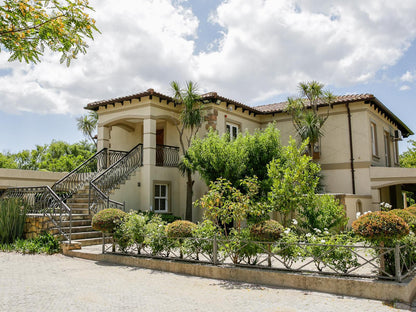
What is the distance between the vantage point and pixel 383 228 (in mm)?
6570

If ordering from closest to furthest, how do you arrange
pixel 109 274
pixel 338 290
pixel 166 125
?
1. pixel 338 290
2. pixel 109 274
3. pixel 166 125

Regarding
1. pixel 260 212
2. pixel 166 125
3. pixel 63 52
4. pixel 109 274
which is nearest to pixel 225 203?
pixel 260 212

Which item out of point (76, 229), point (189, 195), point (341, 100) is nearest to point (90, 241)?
point (76, 229)

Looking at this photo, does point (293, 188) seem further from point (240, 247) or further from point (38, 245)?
point (38, 245)

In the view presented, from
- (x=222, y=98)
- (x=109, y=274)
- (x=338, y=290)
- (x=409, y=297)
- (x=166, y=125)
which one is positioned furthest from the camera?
(x=166, y=125)

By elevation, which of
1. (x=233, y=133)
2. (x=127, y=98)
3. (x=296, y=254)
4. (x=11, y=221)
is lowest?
(x=296, y=254)

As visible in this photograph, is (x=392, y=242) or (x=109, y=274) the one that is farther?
(x=109, y=274)

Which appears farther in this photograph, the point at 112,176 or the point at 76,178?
the point at 76,178

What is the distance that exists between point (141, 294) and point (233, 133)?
480 inches

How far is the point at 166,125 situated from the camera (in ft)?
59.9

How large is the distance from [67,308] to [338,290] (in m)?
4.59

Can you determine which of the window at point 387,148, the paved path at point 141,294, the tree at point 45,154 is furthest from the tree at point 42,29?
the tree at point 45,154

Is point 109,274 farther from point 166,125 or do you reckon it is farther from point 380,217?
point 166,125

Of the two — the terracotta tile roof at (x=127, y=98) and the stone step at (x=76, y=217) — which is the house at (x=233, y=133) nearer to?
the terracotta tile roof at (x=127, y=98)
